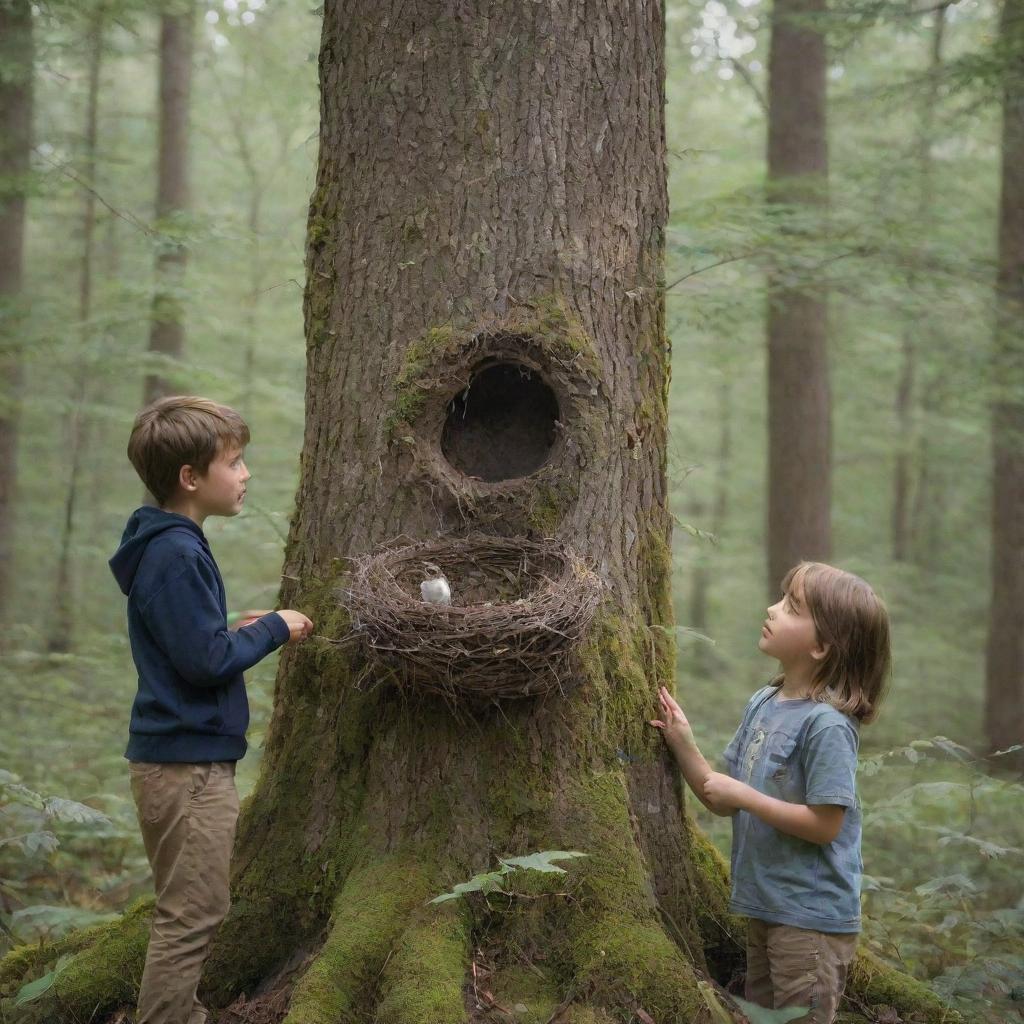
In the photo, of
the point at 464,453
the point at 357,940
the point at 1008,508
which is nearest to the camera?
the point at 357,940

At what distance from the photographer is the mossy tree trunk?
325cm

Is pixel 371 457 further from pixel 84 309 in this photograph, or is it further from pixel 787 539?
pixel 84 309

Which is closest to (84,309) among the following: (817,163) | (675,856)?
(817,163)

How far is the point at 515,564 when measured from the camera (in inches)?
132

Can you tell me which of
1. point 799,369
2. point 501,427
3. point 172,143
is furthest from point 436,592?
point 172,143

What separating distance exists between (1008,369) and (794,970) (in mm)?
7911

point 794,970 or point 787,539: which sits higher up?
point 787,539

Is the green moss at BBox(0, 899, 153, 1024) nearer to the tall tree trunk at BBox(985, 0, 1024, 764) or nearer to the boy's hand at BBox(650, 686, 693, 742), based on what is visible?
the boy's hand at BBox(650, 686, 693, 742)

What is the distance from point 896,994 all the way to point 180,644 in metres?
2.71

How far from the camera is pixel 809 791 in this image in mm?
2955

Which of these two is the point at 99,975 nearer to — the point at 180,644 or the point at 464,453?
the point at 180,644

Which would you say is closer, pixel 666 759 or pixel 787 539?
pixel 666 759

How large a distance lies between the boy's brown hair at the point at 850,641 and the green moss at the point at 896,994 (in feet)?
3.53

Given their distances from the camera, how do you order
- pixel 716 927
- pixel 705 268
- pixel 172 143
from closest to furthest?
1. pixel 716 927
2. pixel 705 268
3. pixel 172 143
